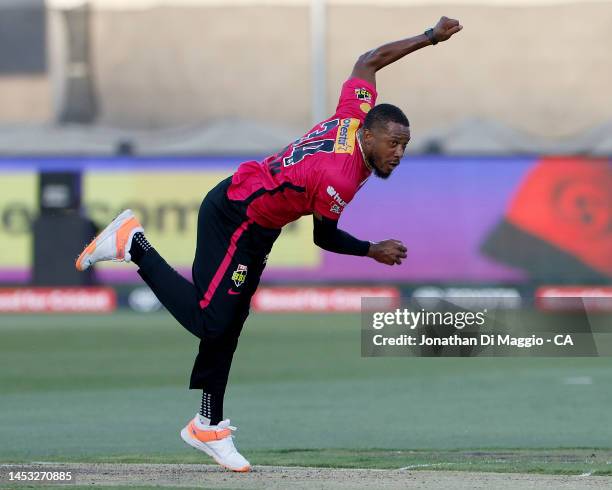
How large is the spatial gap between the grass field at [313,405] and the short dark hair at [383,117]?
224 centimetres

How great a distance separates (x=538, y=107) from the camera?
3891cm

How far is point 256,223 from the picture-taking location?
355 inches

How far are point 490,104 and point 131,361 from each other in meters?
22.8

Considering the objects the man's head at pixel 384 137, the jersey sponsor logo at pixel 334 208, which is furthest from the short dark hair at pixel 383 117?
the jersey sponsor logo at pixel 334 208

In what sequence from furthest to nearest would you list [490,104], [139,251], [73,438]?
1. [490,104]
2. [73,438]
3. [139,251]

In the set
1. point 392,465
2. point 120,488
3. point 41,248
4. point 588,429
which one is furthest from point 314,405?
point 41,248

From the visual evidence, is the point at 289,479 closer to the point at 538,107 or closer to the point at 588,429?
the point at 588,429

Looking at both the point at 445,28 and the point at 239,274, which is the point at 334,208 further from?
the point at 445,28

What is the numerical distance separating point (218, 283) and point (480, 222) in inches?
686

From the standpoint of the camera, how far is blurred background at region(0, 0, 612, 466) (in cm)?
1486

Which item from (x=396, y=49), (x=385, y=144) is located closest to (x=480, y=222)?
(x=396, y=49)

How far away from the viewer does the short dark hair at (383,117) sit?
8664 mm

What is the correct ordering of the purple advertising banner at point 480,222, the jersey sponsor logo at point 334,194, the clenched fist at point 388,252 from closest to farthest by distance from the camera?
the jersey sponsor logo at point 334,194, the clenched fist at point 388,252, the purple advertising banner at point 480,222

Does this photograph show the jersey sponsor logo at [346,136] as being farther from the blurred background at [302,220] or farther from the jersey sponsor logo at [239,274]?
the blurred background at [302,220]
